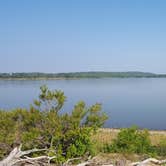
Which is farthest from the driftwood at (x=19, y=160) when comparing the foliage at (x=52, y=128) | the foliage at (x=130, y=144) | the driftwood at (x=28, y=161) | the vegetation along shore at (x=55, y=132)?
the foliage at (x=130, y=144)

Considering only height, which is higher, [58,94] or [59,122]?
[58,94]

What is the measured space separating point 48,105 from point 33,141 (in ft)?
4.46

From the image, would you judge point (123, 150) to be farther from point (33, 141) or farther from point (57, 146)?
point (33, 141)

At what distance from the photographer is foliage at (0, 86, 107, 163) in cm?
1034

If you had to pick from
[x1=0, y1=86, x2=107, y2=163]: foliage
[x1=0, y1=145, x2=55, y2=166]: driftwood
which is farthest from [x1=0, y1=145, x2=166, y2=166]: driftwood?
[x1=0, y1=86, x2=107, y2=163]: foliage

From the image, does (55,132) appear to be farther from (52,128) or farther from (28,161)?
(28,161)

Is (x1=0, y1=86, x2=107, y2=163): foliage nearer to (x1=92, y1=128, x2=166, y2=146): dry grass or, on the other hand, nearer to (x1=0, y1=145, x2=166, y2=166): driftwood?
(x1=0, y1=145, x2=166, y2=166): driftwood

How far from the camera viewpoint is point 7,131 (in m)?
10.5

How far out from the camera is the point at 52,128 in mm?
10648

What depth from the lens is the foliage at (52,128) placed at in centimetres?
1034

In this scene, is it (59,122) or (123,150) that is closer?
(59,122)

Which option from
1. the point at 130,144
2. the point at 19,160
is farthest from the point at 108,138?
the point at 19,160

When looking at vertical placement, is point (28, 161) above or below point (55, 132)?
below

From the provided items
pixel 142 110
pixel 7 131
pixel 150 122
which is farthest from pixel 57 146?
pixel 142 110
